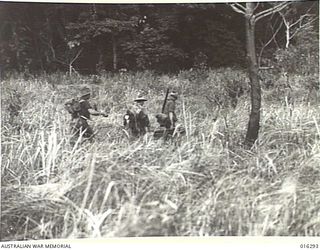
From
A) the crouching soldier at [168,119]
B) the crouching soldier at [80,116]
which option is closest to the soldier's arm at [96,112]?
the crouching soldier at [80,116]

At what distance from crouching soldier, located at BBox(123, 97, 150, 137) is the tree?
257 mm

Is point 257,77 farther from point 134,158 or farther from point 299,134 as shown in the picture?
point 134,158

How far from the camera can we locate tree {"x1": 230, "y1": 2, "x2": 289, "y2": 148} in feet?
4.60

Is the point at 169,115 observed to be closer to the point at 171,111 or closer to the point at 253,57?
the point at 171,111

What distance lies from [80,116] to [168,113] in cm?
22

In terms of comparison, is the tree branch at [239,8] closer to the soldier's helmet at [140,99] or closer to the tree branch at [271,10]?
the tree branch at [271,10]

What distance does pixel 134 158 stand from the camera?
1.38 meters

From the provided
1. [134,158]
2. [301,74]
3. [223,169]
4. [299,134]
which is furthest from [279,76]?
[134,158]

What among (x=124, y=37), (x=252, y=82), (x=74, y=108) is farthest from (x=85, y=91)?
(x=252, y=82)

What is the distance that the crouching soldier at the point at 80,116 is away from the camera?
1.38 m

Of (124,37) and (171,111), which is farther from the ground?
(124,37)

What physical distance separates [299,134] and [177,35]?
1.31 feet

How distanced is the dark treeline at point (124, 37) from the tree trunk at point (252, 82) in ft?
0.05

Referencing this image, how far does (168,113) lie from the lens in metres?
1.39
